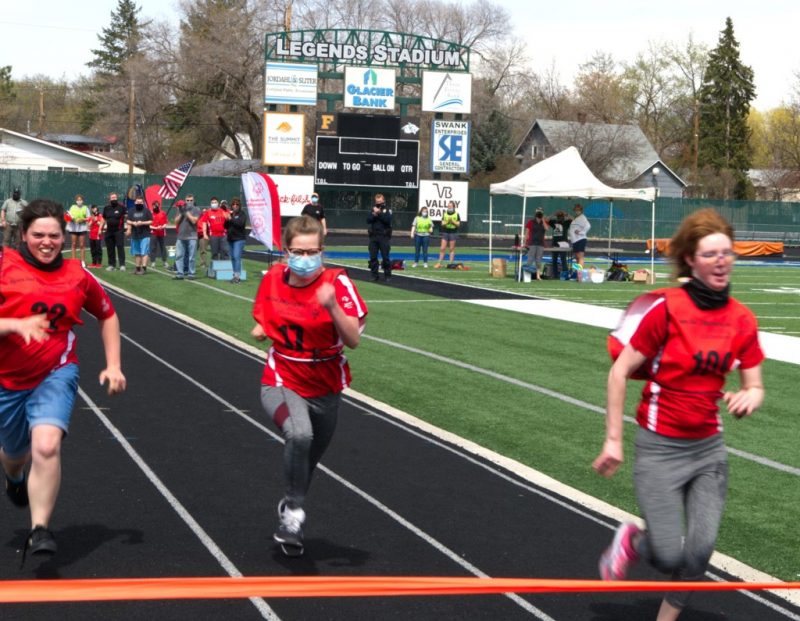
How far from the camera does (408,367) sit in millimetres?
14062

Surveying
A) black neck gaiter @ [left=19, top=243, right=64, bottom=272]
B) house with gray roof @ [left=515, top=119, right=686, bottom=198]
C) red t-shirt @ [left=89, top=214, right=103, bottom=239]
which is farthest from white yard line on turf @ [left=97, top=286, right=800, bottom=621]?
house with gray roof @ [left=515, top=119, right=686, bottom=198]

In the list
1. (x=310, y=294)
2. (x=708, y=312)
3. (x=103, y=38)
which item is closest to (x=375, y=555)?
(x=310, y=294)

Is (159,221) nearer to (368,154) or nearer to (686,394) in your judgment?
(368,154)

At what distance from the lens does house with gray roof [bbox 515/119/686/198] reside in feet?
285

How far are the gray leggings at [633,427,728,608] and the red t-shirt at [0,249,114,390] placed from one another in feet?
9.44

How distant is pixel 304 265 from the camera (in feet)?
19.7

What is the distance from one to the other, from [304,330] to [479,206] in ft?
190

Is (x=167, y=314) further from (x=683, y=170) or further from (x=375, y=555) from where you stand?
(x=683, y=170)

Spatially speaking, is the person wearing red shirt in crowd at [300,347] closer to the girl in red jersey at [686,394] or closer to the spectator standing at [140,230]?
the girl in red jersey at [686,394]

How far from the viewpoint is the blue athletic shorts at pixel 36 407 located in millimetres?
5902

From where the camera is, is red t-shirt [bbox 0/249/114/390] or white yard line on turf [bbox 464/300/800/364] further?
white yard line on turf [bbox 464/300/800/364]

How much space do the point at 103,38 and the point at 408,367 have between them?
100.0 meters

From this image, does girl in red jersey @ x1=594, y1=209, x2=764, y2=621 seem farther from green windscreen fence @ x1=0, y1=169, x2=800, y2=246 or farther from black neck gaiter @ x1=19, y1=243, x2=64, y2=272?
green windscreen fence @ x1=0, y1=169, x2=800, y2=246

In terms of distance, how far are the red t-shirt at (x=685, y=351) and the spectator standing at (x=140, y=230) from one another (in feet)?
77.3
